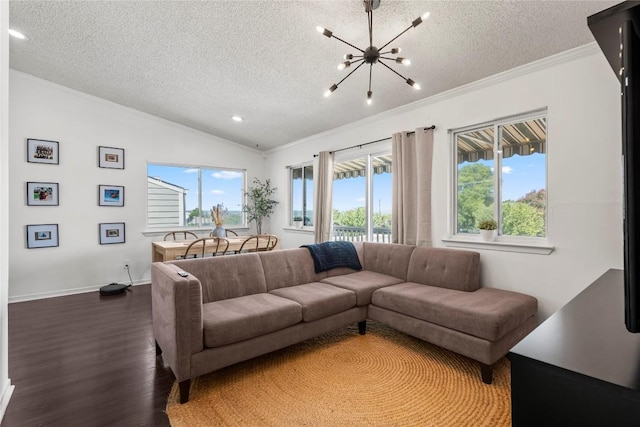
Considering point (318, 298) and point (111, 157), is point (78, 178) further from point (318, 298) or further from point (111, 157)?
point (318, 298)

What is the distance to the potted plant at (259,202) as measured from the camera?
20.5ft

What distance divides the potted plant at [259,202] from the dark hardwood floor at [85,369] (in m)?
2.85

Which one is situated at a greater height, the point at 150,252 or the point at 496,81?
the point at 496,81

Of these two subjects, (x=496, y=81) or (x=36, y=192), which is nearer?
(x=496, y=81)

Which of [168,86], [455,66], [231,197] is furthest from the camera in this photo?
[231,197]

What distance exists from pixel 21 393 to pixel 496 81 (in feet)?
15.0

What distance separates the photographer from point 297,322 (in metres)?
2.52

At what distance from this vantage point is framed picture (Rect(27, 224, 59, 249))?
423cm

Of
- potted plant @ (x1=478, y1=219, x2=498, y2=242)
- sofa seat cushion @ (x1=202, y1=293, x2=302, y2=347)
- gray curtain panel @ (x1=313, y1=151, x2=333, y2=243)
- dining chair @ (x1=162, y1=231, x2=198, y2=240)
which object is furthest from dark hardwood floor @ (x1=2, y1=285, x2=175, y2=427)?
potted plant @ (x1=478, y1=219, x2=498, y2=242)

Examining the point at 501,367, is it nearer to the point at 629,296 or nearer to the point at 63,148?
the point at 629,296

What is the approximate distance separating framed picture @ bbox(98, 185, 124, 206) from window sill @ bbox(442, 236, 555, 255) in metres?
4.88

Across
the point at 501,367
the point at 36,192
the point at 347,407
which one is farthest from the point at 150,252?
the point at 501,367

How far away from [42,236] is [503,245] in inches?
229

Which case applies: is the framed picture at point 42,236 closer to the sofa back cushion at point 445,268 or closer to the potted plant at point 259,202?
the potted plant at point 259,202
